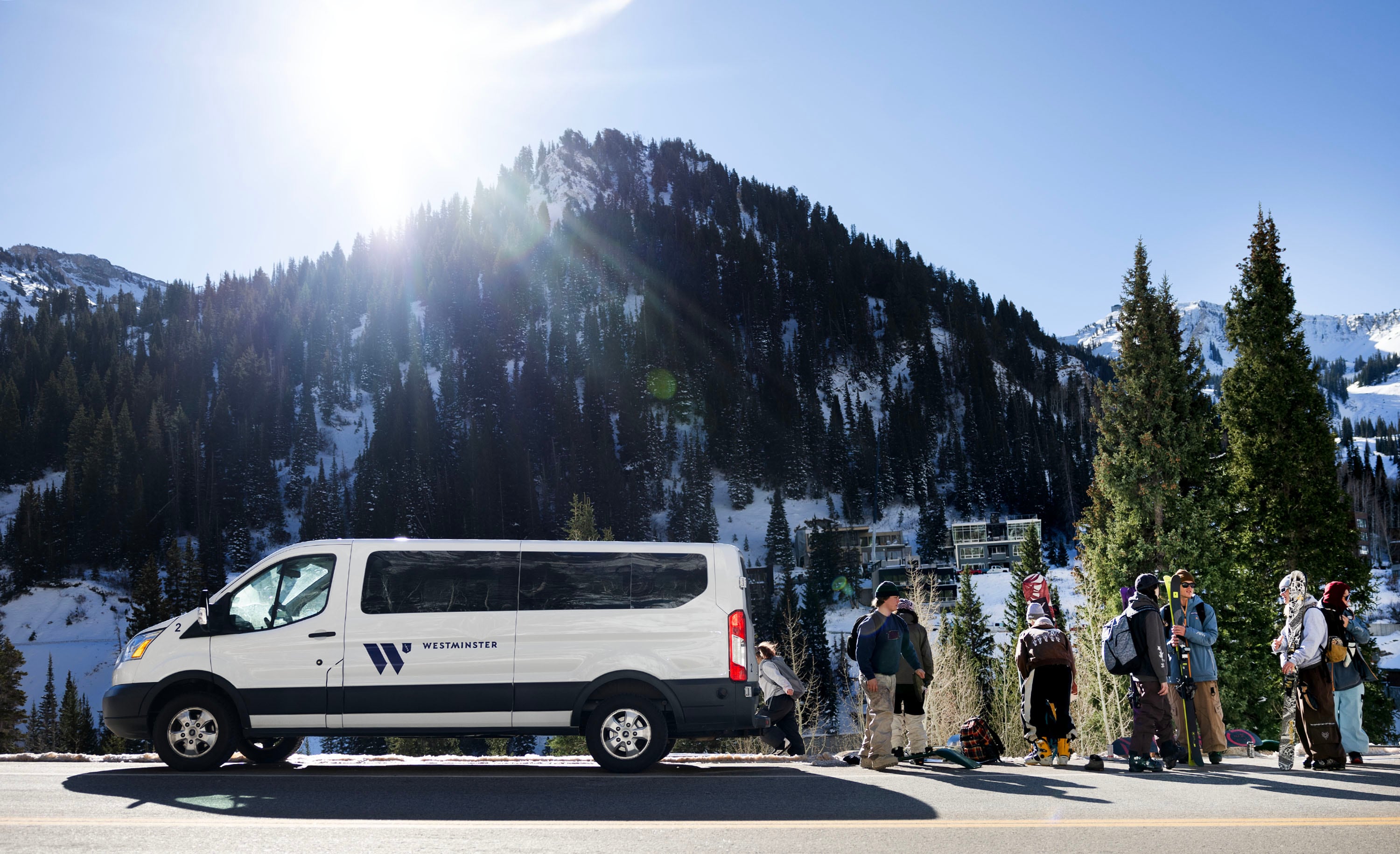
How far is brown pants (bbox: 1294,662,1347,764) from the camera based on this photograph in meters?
8.21

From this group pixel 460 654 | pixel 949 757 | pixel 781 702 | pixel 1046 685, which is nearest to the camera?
pixel 460 654

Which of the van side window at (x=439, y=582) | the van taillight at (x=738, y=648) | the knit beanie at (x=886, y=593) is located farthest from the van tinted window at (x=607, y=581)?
the knit beanie at (x=886, y=593)

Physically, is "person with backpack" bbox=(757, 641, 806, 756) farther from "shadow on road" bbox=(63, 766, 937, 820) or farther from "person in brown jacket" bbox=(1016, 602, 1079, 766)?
"person in brown jacket" bbox=(1016, 602, 1079, 766)

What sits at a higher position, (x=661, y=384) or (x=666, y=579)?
(x=661, y=384)

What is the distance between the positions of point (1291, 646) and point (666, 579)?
6203mm

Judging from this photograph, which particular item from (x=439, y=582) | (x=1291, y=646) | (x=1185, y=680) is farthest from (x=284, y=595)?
(x=1291, y=646)

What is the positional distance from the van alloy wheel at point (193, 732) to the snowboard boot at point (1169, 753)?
31.0 ft

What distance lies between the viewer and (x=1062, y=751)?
358 inches

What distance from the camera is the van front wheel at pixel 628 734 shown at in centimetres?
838

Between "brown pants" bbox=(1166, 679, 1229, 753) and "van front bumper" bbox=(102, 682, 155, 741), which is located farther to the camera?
"brown pants" bbox=(1166, 679, 1229, 753)

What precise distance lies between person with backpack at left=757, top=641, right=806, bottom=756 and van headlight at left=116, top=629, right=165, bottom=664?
663 cm

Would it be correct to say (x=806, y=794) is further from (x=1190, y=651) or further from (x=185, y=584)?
(x=185, y=584)

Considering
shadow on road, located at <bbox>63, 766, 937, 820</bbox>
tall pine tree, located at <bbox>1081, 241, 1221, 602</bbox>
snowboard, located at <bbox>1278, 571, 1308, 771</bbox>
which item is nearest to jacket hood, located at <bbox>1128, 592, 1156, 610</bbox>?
snowboard, located at <bbox>1278, 571, 1308, 771</bbox>

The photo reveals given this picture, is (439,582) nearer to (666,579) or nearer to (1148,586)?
(666,579)
